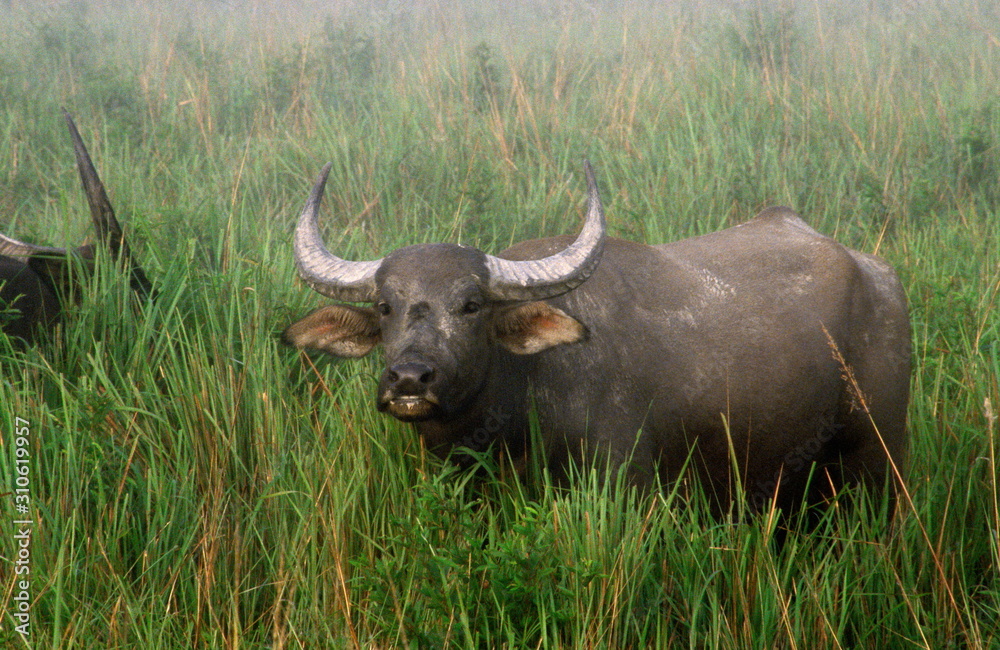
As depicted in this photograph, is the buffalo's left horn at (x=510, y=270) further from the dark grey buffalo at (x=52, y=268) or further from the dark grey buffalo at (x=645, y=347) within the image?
the dark grey buffalo at (x=52, y=268)

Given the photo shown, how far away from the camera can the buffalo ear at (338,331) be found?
11.6 feet

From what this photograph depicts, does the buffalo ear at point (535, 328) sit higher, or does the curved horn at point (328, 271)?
the curved horn at point (328, 271)

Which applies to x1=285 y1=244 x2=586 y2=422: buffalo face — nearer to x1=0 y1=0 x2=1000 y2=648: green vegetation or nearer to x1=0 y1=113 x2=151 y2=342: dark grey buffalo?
x1=0 y1=0 x2=1000 y2=648: green vegetation

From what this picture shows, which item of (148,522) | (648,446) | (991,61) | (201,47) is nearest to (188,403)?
(148,522)

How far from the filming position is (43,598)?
8.69 feet

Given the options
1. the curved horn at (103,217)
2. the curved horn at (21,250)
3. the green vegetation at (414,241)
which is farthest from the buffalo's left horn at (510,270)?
the curved horn at (21,250)

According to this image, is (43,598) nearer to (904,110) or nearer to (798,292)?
(798,292)

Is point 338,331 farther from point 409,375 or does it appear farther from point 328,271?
point 409,375

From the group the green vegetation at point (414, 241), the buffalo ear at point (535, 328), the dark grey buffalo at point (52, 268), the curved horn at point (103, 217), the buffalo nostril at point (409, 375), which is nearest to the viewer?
the green vegetation at point (414, 241)

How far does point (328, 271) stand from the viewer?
11.7 feet

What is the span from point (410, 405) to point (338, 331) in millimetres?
703

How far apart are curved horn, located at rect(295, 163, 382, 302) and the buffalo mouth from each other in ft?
1.87

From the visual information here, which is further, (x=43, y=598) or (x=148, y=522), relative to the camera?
(x=148, y=522)

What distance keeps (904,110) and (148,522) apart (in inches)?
269
